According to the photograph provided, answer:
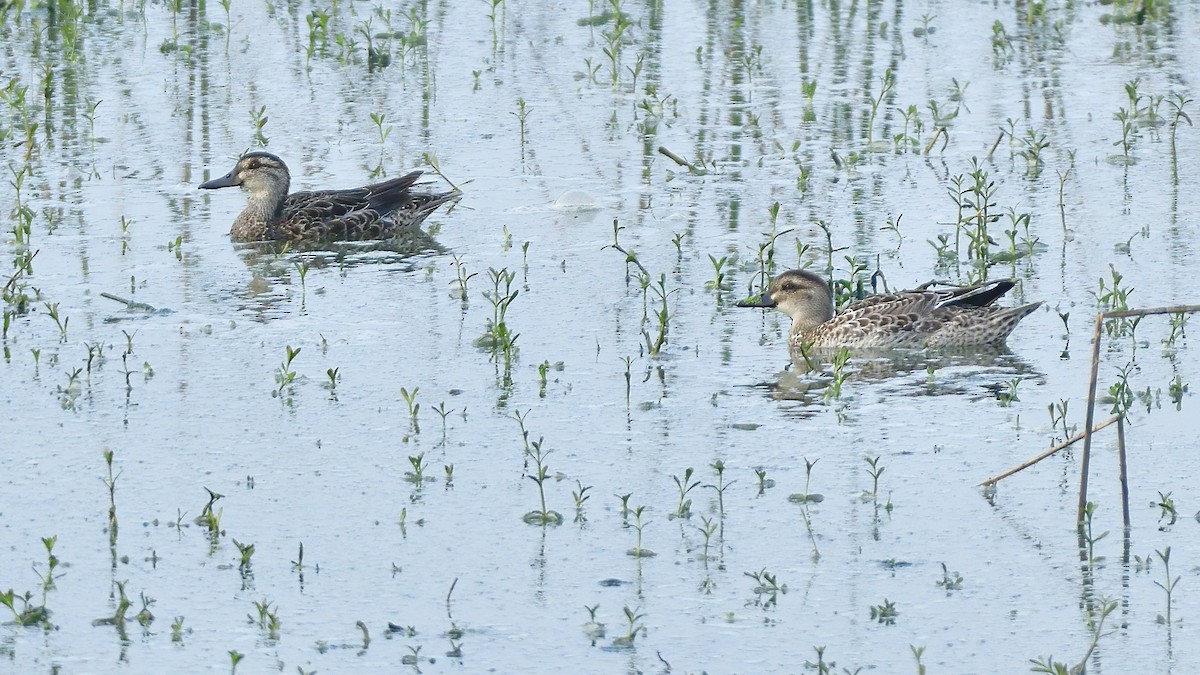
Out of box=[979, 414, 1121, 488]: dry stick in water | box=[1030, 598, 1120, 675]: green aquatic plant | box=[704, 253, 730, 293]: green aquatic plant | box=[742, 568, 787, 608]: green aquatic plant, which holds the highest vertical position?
box=[704, 253, 730, 293]: green aquatic plant

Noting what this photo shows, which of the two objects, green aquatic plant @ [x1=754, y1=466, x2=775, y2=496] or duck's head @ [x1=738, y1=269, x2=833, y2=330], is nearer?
green aquatic plant @ [x1=754, y1=466, x2=775, y2=496]

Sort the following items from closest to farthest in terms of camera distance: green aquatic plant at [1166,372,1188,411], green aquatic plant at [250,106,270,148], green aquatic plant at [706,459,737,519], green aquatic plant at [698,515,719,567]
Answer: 1. green aquatic plant at [698,515,719,567]
2. green aquatic plant at [706,459,737,519]
3. green aquatic plant at [1166,372,1188,411]
4. green aquatic plant at [250,106,270,148]

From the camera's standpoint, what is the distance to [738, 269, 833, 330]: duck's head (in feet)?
33.9

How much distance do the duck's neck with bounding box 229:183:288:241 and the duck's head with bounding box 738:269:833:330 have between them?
3682mm

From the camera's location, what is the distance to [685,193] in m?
13.1

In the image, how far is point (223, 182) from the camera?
42.8ft

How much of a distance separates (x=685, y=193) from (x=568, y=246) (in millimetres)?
1443

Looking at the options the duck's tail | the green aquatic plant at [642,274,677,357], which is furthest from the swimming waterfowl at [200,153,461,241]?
the duck's tail

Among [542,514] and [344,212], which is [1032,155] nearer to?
[344,212]

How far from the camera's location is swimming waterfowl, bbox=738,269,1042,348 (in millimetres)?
10023

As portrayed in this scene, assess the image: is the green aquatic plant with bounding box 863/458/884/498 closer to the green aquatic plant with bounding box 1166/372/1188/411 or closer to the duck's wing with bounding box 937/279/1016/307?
the green aquatic plant with bounding box 1166/372/1188/411

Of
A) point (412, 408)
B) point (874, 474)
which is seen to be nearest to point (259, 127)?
point (412, 408)

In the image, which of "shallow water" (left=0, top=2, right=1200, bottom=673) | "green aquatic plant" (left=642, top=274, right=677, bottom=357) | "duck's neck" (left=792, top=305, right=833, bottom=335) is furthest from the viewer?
"duck's neck" (left=792, top=305, right=833, bottom=335)

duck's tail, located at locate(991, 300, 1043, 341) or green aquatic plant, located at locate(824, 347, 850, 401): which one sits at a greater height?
duck's tail, located at locate(991, 300, 1043, 341)
